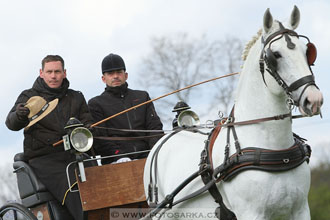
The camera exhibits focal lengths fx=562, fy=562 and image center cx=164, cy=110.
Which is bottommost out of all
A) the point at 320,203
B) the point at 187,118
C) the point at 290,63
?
the point at 320,203

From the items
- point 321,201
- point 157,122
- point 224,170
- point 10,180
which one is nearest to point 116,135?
point 157,122

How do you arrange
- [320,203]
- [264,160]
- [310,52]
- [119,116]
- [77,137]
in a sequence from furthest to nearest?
[320,203] < [119,116] < [77,137] < [264,160] < [310,52]

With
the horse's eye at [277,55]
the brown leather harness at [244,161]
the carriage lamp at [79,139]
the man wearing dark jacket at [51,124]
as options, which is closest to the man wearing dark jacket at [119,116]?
the man wearing dark jacket at [51,124]

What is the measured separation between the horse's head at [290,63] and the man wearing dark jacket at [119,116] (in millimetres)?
2805

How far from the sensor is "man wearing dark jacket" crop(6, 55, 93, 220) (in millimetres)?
5938

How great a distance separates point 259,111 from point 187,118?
7.85ft

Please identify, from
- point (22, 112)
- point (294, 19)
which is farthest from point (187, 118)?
point (294, 19)

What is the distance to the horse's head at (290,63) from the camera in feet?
12.2

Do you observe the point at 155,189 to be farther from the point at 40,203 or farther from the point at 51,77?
the point at 51,77

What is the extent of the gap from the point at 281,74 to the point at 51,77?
Answer: 10.5ft

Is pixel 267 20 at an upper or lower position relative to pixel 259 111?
upper

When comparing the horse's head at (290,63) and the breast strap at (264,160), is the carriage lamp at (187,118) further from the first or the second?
the horse's head at (290,63)

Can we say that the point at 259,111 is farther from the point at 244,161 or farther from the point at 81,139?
the point at 81,139

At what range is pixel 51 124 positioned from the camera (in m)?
6.20
